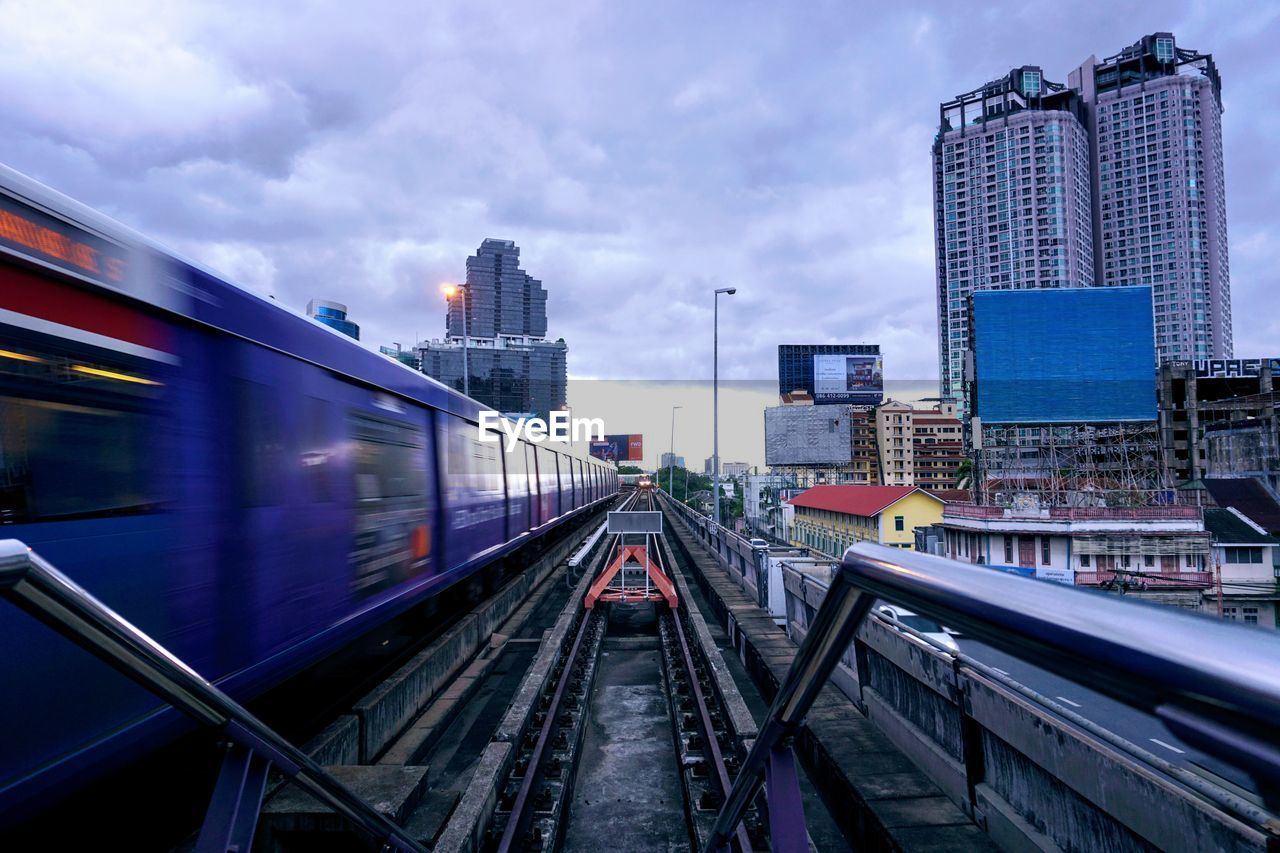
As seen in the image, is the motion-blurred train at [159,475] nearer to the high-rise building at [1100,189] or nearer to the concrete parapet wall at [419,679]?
the concrete parapet wall at [419,679]

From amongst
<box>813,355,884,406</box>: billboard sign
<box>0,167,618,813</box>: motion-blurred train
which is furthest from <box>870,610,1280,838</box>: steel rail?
<box>813,355,884,406</box>: billboard sign

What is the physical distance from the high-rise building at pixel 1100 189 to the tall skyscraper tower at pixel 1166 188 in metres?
0.18

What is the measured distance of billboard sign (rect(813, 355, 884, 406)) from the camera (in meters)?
92.4

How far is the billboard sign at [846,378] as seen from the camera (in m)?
92.4

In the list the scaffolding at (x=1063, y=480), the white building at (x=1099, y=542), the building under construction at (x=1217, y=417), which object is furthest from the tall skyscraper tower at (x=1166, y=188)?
the white building at (x=1099, y=542)

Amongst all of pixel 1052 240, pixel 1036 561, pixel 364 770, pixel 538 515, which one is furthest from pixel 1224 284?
pixel 364 770

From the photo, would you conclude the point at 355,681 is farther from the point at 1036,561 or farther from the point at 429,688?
the point at 1036,561

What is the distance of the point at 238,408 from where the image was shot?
424 centimetres

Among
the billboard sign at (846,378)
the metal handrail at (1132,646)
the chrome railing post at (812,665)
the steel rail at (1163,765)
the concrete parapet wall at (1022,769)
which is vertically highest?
the billboard sign at (846,378)

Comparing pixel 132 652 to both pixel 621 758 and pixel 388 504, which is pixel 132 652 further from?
pixel 621 758

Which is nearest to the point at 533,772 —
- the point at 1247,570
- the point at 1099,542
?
the point at 1099,542

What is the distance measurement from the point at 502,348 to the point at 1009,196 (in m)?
93.9

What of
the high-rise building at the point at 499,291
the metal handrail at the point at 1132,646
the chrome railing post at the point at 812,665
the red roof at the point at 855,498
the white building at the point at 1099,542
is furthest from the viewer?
the high-rise building at the point at 499,291

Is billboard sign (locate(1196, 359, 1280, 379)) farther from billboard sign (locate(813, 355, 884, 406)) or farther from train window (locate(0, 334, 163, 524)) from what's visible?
train window (locate(0, 334, 163, 524))
